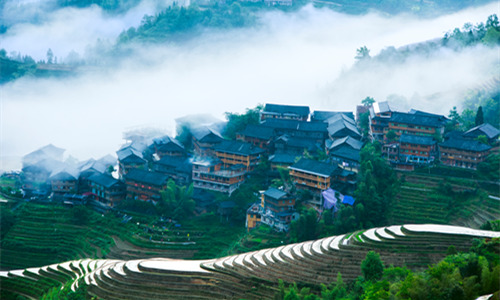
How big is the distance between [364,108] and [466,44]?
10.7m

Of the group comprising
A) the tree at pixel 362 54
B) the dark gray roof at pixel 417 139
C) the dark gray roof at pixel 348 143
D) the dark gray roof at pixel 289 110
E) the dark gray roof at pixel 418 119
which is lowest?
the dark gray roof at pixel 348 143

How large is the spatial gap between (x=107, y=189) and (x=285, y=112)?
11.1 metres

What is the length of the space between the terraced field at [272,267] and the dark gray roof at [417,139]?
7.82 meters

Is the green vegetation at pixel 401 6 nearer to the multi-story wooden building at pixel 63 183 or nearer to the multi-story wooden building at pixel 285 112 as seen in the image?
the multi-story wooden building at pixel 285 112

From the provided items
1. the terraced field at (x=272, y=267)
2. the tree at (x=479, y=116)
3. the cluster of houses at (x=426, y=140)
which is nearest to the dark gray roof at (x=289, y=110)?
the cluster of houses at (x=426, y=140)

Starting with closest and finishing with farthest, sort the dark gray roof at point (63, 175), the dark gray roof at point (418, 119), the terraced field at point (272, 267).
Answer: the terraced field at point (272, 267) < the dark gray roof at point (418, 119) < the dark gray roof at point (63, 175)

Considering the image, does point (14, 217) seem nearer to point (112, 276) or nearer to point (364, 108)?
point (112, 276)

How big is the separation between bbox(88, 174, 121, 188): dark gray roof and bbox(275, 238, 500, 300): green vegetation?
50.4 ft

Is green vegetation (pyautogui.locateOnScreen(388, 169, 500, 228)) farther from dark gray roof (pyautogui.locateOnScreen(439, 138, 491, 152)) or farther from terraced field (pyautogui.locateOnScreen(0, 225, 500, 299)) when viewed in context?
terraced field (pyautogui.locateOnScreen(0, 225, 500, 299))

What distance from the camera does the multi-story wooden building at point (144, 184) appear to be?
3278 cm

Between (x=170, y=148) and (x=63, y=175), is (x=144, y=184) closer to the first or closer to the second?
(x=170, y=148)

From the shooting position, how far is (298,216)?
28969 mm

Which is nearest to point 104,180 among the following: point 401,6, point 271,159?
point 271,159

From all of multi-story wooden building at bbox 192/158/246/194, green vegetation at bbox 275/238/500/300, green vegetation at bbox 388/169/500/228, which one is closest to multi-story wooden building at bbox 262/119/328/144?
multi-story wooden building at bbox 192/158/246/194
